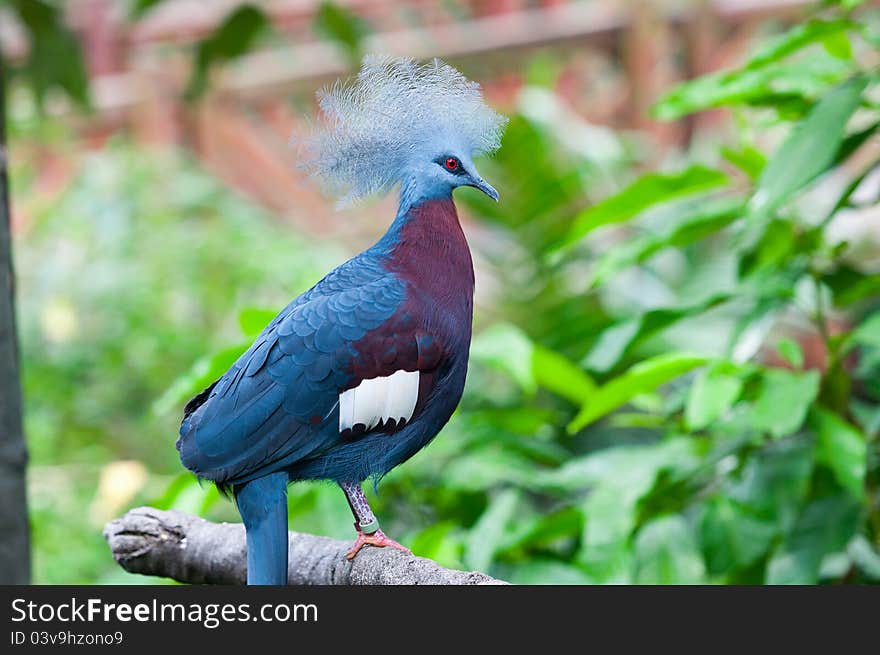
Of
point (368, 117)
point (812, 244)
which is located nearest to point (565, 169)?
point (812, 244)

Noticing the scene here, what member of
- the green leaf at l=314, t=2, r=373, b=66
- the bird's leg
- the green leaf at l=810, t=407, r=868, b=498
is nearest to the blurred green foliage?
the green leaf at l=314, t=2, r=373, b=66

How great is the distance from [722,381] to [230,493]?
0.91 metres

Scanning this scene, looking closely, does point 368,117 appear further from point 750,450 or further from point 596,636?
point 750,450

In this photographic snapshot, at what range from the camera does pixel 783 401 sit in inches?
63.4

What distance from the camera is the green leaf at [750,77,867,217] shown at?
1509mm

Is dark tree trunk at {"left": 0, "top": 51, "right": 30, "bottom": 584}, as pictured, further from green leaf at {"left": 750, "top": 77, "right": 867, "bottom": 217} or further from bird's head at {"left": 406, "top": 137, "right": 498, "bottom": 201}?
green leaf at {"left": 750, "top": 77, "right": 867, "bottom": 217}

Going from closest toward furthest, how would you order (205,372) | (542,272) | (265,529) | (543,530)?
(265,529)
(205,372)
(543,530)
(542,272)

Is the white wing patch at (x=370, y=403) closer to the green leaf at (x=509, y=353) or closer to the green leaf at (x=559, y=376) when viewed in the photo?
the green leaf at (x=509, y=353)

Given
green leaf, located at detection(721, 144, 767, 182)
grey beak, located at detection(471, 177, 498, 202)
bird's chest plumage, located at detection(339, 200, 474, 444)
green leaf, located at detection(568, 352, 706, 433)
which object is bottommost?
bird's chest plumage, located at detection(339, 200, 474, 444)

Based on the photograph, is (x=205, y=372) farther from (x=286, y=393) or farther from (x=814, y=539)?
(x=814, y=539)

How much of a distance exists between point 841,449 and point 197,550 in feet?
3.20

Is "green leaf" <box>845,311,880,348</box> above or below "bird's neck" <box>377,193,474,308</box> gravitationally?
above

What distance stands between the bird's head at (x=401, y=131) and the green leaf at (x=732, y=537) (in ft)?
3.37

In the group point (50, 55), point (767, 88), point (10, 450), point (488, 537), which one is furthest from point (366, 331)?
point (50, 55)
